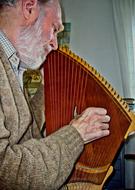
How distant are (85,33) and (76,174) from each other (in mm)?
2657

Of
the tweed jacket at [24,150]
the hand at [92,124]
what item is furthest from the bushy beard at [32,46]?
the hand at [92,124]

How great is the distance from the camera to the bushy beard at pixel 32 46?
0.93 m

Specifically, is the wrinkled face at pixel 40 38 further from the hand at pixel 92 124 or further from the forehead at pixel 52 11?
the hand at pixel 92 124

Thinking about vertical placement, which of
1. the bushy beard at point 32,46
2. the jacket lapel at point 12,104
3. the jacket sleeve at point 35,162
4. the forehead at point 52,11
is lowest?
the jacket sleeve at point 35,162

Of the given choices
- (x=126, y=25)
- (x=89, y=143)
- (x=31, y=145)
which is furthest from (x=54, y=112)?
(x=126, y=25)

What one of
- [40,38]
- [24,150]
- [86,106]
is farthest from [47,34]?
[24,150]

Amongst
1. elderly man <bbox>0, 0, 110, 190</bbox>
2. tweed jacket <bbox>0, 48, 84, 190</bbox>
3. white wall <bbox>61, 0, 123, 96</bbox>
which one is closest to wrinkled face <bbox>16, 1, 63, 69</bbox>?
elderly man <bbox>0, 0, 110, 190</bbox>

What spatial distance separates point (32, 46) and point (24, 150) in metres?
0.34

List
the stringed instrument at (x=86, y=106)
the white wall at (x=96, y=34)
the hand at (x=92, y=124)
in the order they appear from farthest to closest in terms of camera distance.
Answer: the white wall at (x=96, y=34) < the stringed instrument at (x=86, y=106) < the hand at (x=92, y=124)

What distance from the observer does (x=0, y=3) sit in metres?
0.89

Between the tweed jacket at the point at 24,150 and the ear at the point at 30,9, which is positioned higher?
the ear at the point at 30,9

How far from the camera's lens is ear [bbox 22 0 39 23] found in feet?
2.94

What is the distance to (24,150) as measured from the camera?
29.5 inches

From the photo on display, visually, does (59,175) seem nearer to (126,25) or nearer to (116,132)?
(116,132)
